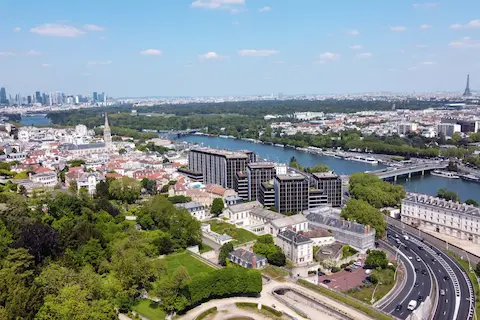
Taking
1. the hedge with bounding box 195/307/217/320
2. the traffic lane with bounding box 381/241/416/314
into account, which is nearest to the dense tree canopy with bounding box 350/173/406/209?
the traffic lane with bounding box 381/241/416/314

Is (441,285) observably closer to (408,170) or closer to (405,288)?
(405,288)

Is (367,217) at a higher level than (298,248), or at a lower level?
higher

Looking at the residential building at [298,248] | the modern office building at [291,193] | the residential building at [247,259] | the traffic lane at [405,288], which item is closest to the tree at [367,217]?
the traffic lane at [405,288]

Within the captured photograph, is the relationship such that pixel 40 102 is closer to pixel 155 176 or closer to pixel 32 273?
pixel 155 176

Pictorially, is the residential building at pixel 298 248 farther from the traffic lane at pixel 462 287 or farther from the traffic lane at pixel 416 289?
the traffic lane at pixel 462 287

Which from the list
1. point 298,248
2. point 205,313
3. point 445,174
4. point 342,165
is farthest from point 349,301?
point 342,165

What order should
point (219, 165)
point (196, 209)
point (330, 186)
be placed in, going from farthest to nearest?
1. point (219, 165)
2. point (330, 186)
3. point (196, 209)

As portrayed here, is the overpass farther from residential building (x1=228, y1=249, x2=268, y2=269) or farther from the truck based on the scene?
the truck
